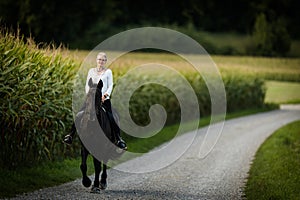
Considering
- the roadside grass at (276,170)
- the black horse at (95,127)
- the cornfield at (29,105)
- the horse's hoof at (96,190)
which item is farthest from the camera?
the cornfield at (29,105)

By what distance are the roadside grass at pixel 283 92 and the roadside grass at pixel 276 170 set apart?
65.0ft

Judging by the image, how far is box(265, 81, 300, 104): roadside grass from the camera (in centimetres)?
3784

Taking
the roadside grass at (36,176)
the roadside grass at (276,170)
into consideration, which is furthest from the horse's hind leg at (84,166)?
the roadside grass at (276,170)

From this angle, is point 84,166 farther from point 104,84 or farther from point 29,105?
point 29,105

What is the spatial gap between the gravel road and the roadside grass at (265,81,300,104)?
2082 cm

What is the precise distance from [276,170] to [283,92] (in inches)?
1118

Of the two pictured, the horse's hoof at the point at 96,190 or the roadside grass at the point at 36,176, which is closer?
the horse's hoof at the point at 96,190

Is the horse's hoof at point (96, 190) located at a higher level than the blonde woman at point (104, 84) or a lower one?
lower

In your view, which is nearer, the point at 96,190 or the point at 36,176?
the point at 96,190

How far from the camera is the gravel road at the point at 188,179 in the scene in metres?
9.23

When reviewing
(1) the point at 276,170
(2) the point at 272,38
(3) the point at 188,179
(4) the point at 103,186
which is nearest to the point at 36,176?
(4) the point at 103,186

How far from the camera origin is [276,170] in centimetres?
1170

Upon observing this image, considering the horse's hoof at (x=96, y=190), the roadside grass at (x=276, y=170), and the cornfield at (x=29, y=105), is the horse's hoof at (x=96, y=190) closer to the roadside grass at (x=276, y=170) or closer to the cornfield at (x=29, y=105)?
the cornfield at (x=29, y=105)

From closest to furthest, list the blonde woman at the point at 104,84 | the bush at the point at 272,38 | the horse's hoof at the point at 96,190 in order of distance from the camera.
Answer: the blonde woman at the point at 104,84
the horse's hoof at the point at 96,190
the bush at the point at 272,38
